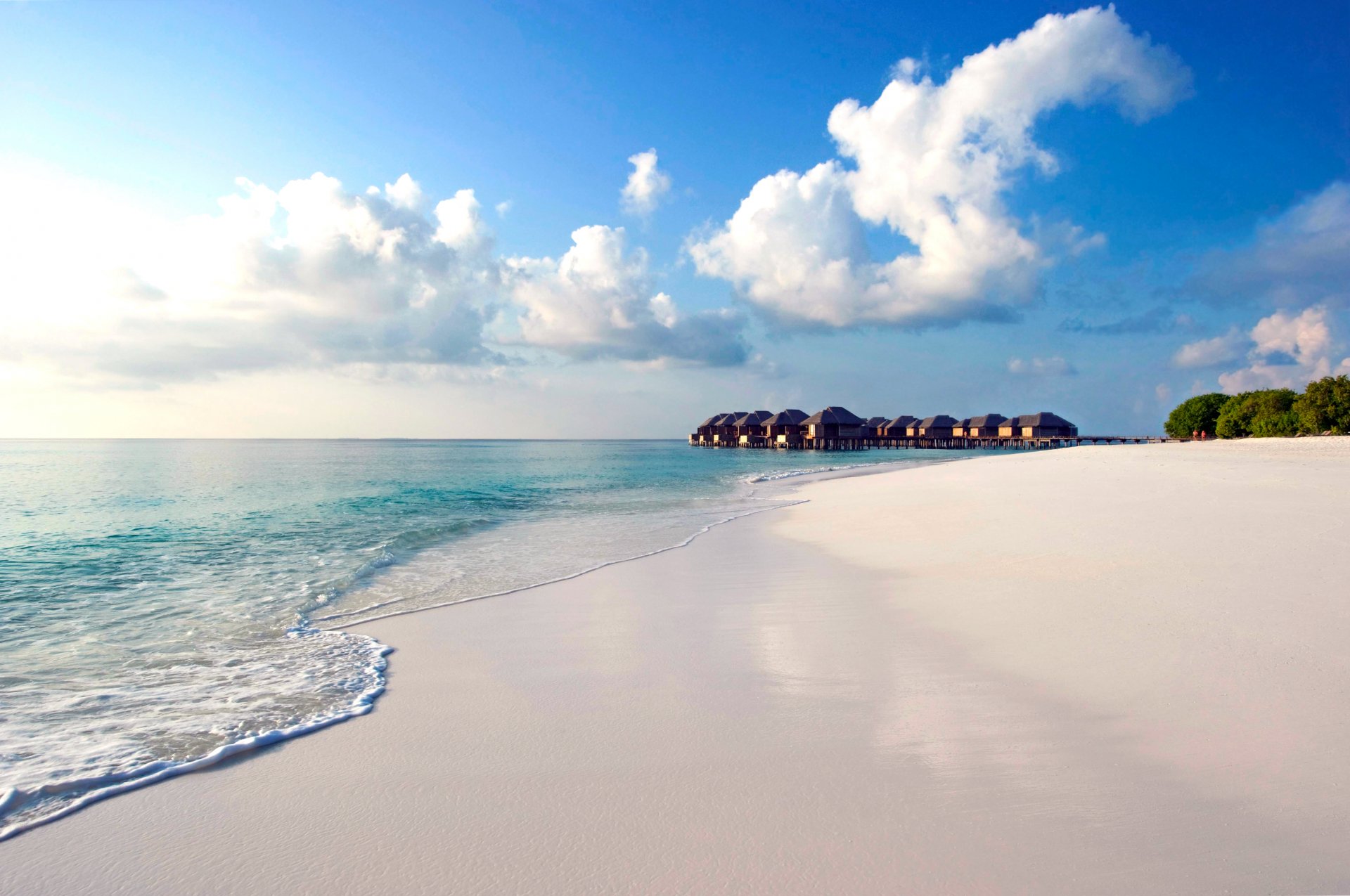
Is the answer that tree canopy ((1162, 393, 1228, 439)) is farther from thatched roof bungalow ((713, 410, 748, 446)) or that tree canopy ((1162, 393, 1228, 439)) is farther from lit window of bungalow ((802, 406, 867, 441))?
thatched roof bungalow ((713, 410, 748, 446))

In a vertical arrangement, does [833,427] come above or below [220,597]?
above

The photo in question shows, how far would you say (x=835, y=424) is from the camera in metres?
74.6

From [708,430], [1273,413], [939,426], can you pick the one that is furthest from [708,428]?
[1273,413]

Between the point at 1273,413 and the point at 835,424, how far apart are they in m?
40.5

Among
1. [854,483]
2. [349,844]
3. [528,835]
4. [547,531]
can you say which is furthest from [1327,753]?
[854,483]

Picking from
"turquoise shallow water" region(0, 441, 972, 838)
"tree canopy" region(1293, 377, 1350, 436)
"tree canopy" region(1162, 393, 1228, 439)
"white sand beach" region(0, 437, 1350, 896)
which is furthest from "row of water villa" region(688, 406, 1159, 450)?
"white sand beach" region(0, 437, 1350, 896)

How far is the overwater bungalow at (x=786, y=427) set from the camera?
8081 centimetres

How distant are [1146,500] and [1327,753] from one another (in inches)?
352

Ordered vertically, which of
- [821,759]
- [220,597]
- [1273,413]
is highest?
[1273,413]

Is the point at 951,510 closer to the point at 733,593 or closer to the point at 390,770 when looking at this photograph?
the point at 733,593

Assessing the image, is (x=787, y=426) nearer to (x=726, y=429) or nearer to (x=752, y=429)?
(x=752, y=429)

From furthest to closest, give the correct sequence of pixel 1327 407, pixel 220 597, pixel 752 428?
pixel 752 428, pixel 1327 407, pixel 220 597

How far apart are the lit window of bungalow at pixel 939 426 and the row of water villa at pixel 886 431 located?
90 millimetres

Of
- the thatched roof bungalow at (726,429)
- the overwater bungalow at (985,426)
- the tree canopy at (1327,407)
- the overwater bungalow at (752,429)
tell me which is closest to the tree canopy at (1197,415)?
the tree canopy at (1327,407)
